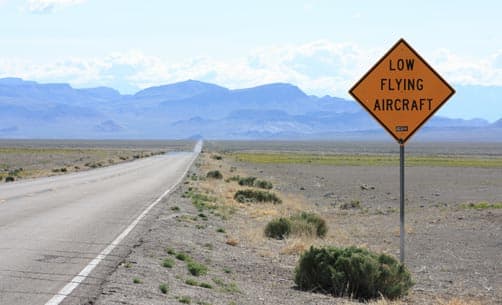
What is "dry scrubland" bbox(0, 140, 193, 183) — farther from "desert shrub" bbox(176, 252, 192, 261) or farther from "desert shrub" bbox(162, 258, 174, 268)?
"desert shrub" bbox(162, 258, 174, 268)

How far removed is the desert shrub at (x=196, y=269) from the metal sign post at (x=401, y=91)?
3.17 metres

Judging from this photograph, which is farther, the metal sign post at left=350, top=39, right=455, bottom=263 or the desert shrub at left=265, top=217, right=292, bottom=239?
the desert shrub at left=265, top=217, right=292, bottom=239

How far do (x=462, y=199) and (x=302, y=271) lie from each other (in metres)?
25.6

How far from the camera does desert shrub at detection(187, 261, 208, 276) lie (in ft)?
38.0

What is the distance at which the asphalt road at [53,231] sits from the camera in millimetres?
9805

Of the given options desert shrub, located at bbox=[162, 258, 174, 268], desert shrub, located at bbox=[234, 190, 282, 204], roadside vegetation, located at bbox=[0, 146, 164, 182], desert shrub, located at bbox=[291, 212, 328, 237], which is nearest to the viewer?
desert shrub, located at bbox=[162, 258, 174, 268]

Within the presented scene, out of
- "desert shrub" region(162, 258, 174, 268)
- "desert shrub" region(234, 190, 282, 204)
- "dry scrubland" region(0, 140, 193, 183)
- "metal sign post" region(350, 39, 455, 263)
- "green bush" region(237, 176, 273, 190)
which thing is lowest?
"dry scrubland" region(0, 140, 193, 183)

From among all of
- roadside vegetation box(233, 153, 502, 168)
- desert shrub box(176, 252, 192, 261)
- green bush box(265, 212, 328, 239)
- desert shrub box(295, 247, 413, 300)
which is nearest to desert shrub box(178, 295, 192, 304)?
desert shrub box(295, 247, 413, 300)

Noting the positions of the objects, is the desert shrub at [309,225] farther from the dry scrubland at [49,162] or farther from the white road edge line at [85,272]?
the dry scrubland at [49,162]

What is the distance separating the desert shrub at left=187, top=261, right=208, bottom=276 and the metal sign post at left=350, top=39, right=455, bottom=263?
3.17 m

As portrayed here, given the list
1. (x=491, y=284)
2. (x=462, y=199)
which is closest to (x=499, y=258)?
(x=491, y=284)

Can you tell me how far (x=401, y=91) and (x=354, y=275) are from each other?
106 inches

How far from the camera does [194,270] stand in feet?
38.2

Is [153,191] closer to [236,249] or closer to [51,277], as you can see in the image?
[236,249]
